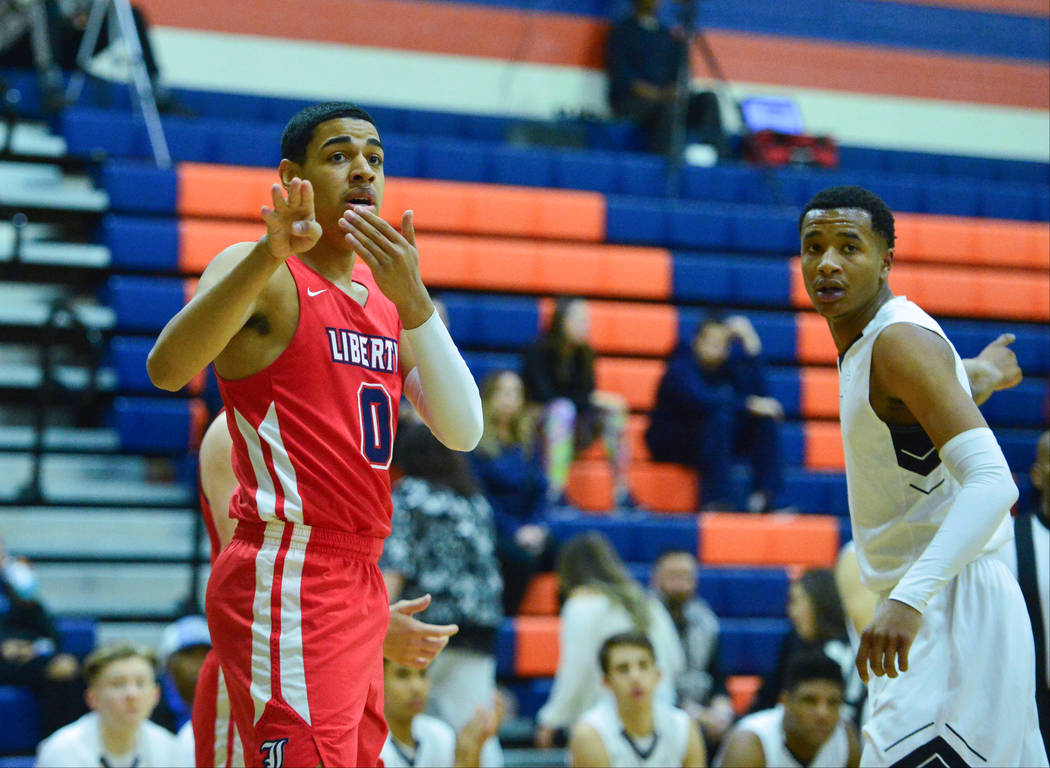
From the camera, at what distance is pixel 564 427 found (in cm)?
755

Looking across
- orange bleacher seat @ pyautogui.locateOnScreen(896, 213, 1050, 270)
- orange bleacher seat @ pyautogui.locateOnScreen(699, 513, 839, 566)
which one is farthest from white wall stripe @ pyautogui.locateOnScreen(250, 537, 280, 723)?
orange bleacher seat @ pyautogui.locateOnScreen(896, 213, 1050, 270)

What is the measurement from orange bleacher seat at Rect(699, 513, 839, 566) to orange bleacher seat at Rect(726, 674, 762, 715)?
29.7 inches

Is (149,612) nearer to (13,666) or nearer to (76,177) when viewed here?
(13,666)

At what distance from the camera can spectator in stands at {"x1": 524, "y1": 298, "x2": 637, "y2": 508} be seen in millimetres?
7551

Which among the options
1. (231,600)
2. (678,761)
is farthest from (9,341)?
(231,600)

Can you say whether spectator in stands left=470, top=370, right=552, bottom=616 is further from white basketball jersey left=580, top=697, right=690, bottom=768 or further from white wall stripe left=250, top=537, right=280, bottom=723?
white wall stripe left=250, top=537, right=280, bottom=723

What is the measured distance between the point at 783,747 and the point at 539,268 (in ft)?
16.8

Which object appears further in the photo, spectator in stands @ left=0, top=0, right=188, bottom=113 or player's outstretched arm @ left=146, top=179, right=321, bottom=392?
spectator in stands @ left=0, top=0, right=188, bottom=113

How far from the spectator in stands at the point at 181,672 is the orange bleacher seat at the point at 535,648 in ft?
5.85

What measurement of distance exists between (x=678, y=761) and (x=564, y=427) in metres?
2.74

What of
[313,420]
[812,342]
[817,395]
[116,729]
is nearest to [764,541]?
[817,395]

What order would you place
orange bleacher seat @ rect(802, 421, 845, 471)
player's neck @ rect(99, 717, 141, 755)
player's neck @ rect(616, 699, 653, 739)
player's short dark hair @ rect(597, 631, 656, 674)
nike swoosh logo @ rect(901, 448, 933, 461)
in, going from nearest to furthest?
nike swoosh logo @ rect(901, 448, 933, 461) → player's neck @ rect(99, 717, 141, 755) → player's neck @ rect(616, 699, 653, 739) → player's short dark hair @ rect(597, 631, 656, 674) → orange bleacher seat @ rect(802, 421, 845, 471)

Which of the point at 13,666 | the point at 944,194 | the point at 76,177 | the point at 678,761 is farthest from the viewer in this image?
the point at 944,194

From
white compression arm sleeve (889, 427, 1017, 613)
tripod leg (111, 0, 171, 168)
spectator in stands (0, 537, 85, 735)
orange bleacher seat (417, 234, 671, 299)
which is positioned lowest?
spectator in stands (0, 537, 85, 735)
